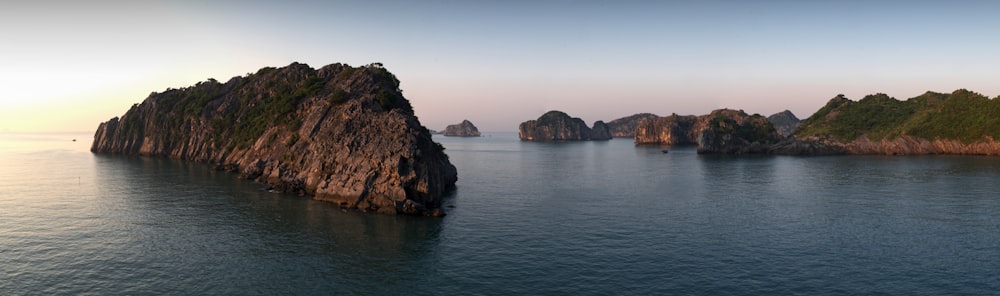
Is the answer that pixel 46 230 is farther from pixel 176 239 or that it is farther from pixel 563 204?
pixel 563 204

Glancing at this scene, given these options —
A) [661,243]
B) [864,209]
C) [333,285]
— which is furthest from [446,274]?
[864,209]

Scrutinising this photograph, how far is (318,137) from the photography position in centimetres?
10044

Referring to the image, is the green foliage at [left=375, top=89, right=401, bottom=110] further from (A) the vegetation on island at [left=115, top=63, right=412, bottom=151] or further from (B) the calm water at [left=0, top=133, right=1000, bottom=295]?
(B) the calm water at [left=0, top=133, right=1000, bottom=295]

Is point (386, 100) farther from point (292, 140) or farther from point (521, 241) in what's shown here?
point (521, 241)

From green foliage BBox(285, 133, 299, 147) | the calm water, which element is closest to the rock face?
green foliage BBox(285, 133, 299, 147)

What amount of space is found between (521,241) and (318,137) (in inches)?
2270

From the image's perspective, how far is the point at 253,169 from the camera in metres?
115

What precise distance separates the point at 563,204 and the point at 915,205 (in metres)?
55.7

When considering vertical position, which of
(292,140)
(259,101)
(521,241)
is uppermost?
(259,101)

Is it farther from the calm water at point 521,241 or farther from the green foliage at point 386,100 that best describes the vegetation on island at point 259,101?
the calm water at point 521,241

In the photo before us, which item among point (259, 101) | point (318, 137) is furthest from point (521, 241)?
point (259, 101)

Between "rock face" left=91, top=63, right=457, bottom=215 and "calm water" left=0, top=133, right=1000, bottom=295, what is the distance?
5.92 metres

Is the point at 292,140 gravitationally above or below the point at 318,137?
below

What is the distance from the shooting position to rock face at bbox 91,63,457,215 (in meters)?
79.4
